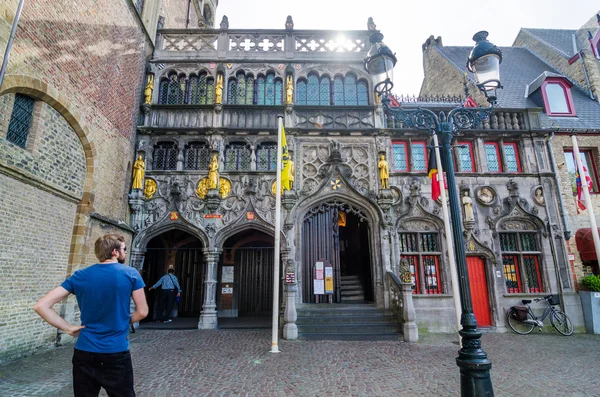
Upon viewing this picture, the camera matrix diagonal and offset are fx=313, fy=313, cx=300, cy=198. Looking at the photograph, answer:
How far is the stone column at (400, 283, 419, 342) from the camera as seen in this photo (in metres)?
8.91

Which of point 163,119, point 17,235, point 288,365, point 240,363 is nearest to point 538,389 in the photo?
point 288,365

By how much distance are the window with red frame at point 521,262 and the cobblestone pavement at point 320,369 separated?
2.72 metres

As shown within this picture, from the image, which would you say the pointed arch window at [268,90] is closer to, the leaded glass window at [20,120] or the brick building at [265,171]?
the brick building at [265,171]

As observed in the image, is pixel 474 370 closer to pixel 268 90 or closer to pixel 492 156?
pixel 492 156

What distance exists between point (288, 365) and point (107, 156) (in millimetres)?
8799

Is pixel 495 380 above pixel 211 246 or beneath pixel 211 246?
beneath

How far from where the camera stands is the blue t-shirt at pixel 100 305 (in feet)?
8.16

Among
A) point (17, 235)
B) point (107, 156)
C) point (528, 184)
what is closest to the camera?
point (17, 235)

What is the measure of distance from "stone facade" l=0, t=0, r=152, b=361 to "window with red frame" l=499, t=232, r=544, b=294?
14094mm

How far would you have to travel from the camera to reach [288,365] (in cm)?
644

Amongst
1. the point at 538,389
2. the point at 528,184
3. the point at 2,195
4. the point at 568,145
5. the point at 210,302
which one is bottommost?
the point at 538,389

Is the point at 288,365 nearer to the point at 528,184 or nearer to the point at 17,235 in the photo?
the point at 17,235

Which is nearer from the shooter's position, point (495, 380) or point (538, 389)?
point (538, 389)

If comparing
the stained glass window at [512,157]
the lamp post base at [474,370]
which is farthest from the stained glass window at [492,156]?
the lamp post base at [474,370]
